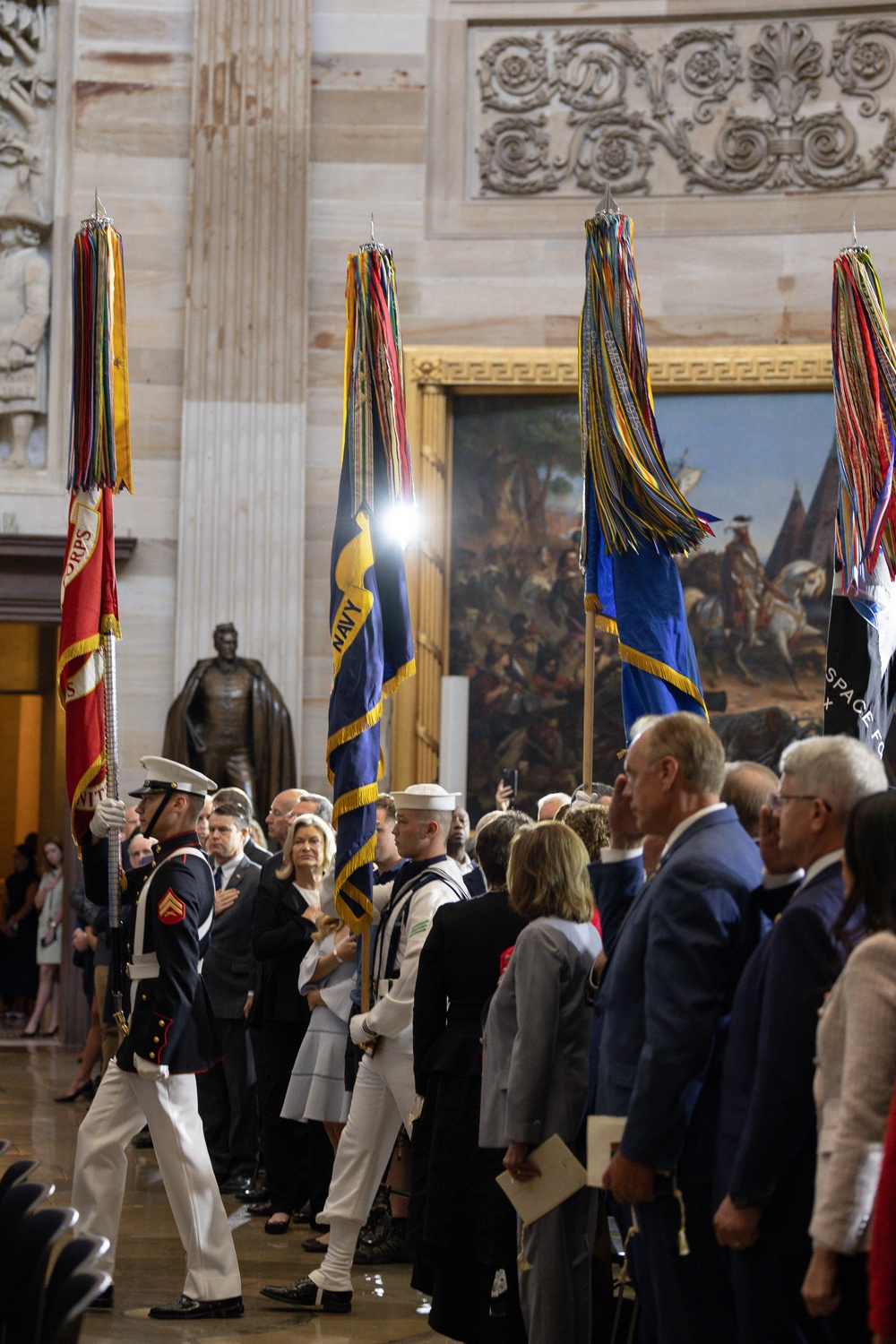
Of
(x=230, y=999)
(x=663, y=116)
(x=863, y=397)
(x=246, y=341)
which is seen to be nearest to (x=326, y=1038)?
(x=230, y=999)

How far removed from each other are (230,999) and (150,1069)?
2.63 meters

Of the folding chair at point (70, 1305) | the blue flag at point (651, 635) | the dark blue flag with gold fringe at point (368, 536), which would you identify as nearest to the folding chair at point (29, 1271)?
the folding chair at point (70, 1305)

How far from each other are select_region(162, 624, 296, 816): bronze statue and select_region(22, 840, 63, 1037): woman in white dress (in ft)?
8.60

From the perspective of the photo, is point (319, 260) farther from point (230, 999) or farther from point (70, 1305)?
point (70, 1305)

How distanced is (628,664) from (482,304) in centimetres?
696

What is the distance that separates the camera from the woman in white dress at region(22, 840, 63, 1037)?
13.3 m

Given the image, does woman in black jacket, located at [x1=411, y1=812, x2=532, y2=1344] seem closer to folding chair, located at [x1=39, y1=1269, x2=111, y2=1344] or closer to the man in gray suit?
folding chair, located at [x1=39, y1=1269, x2=111, y2=1344]

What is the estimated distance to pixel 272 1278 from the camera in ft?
19.3

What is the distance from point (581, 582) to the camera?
467 inches

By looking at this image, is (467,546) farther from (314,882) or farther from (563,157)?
(314,882)

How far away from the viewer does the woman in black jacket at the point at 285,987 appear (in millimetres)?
6844

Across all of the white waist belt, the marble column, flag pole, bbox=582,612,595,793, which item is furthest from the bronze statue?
the white waist belt

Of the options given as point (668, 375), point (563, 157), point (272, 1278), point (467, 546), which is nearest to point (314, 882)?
point (272, 1278)

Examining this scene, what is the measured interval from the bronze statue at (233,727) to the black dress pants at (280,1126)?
14.4 ft
